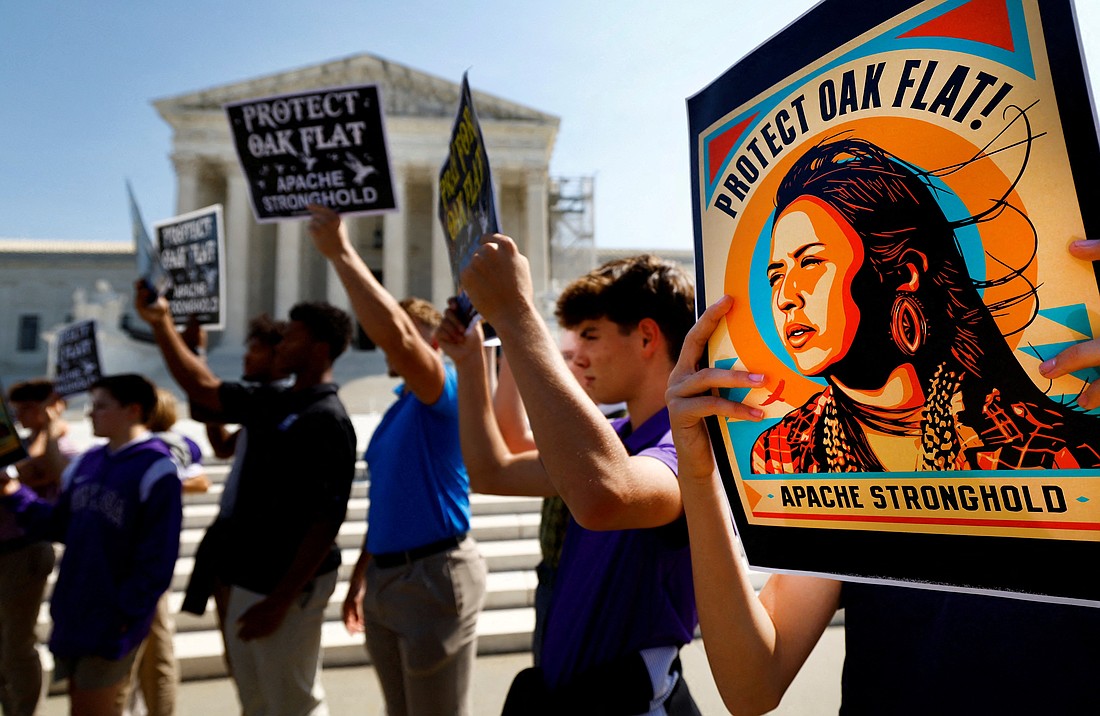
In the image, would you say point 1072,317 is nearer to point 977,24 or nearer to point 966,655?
point 977,24

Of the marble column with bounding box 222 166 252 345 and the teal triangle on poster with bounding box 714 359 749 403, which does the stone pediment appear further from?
the teal triangle on poster with bounding box 714 359 749 403

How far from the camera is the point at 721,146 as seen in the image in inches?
41.1

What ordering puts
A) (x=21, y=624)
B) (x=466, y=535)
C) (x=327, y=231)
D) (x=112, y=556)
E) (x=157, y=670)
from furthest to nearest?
(x=21, y=624) < (x=157, y=670) < (x=112, y=556) < (x=466, y=535) < (x=327, y=231)

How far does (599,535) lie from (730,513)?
1.77 feet

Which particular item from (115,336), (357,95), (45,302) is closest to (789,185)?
(357,95)

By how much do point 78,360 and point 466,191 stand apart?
6.16m

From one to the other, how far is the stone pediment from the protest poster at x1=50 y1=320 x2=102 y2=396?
28.1 meters

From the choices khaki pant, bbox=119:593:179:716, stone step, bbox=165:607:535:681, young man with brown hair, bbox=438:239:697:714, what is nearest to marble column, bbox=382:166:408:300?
stone step, bbox=165:607:535:681

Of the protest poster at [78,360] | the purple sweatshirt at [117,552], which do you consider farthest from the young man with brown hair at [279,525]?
the protest poster at [78,360]

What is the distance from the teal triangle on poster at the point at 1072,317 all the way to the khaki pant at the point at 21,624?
4.98 meters

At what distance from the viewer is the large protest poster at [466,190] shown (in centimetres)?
154

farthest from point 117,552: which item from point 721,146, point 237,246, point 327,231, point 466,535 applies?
point 237,246

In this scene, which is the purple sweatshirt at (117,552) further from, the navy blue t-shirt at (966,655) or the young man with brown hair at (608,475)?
the navy blue t-shirt at (966,655)

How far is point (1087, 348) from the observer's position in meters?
0.65
